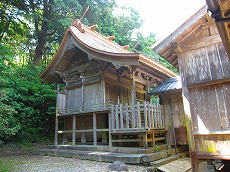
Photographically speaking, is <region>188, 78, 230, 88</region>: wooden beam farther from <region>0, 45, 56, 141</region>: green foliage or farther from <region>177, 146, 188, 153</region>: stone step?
<region>0, 45, 56, 141</region>: green foliage

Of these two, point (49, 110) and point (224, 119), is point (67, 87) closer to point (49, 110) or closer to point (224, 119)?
point (49, 110)

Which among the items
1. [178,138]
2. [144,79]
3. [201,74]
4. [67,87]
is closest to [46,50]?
[67,87]

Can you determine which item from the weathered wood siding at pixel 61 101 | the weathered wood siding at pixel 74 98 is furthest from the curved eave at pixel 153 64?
the weathered wood siding at pixel 61 101

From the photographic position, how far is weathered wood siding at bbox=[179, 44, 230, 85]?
16.5ft

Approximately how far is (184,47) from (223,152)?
3193 millimetres

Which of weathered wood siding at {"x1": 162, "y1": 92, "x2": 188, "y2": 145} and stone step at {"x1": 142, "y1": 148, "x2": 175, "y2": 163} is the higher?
weathered wood siding at {"x1": 162, "y1": 92, "x2": 188, "y2": 145}

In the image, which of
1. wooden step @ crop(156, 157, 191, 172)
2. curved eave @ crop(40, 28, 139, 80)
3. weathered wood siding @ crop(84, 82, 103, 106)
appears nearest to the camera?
wooden step @ crop(156, 157, 191, 172)

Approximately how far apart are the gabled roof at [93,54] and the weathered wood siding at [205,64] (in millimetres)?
2230

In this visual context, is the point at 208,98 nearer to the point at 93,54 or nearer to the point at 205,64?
the point at 205,64

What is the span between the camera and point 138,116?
7.09m

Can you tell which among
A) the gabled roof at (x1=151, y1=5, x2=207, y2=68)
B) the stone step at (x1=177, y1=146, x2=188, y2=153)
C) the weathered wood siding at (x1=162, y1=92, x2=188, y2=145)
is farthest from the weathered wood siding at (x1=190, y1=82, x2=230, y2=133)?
the stone step at (x1=177, y1=146, x2=188, y2=153)

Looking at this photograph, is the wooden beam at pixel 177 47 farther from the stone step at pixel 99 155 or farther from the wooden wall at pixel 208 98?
the stone step at pixel 99 155

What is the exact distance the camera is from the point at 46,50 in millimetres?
20969

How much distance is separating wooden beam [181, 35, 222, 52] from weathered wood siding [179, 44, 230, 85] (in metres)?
0.09
